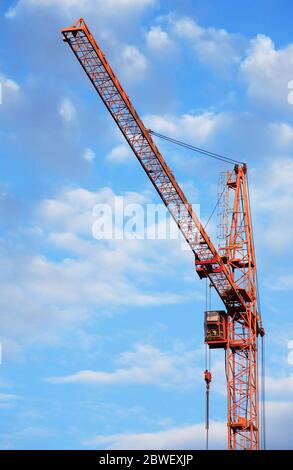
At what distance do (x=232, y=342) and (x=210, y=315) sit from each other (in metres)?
5.03

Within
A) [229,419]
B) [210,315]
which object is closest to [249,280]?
[210,315]

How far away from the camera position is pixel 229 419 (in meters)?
124

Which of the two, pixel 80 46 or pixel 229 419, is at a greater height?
pixel 80 46

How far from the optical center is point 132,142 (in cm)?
11719

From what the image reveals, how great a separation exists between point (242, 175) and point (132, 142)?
A: 850 inches

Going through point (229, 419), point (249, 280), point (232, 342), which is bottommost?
point (229, 419)
